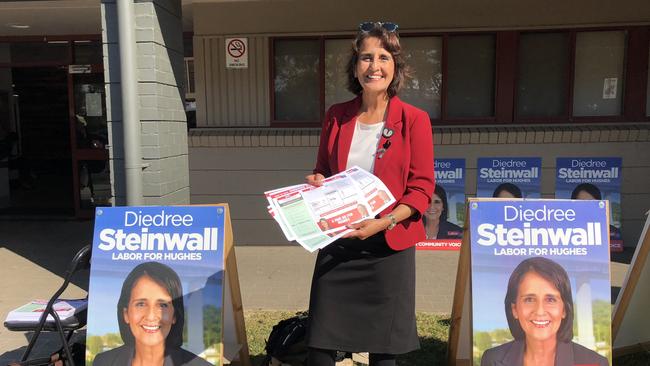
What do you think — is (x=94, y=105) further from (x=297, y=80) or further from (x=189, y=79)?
(x=297, y=80)

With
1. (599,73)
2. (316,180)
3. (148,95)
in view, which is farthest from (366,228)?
(599,73)

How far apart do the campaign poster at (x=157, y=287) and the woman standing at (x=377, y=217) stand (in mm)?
687

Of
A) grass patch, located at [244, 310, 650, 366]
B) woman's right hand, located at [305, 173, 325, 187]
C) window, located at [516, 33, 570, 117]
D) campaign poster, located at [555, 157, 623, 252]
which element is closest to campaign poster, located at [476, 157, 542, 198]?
campaign poster, located at [555, 157, 623, 252]

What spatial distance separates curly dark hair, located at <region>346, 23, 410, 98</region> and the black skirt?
2.48ft

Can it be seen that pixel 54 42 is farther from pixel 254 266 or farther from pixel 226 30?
pixel 254 266

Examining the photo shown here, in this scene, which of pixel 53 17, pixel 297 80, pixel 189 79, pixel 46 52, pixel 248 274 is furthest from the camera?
pixel 46 52

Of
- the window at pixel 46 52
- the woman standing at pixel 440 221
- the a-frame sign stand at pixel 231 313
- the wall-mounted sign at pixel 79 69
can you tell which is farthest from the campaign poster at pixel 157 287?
the window at pixel 46 52

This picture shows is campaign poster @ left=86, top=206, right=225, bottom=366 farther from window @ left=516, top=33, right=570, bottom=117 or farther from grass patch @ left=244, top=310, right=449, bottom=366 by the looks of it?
window @ left=516, top=33, right=570, bottom=117

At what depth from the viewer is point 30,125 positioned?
14.4 m

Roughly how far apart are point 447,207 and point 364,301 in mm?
4025

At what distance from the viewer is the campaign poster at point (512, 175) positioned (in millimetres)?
6266

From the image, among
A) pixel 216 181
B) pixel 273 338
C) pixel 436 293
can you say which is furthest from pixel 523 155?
pixel 273 338

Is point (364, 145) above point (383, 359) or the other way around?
above

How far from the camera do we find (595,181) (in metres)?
6.28
